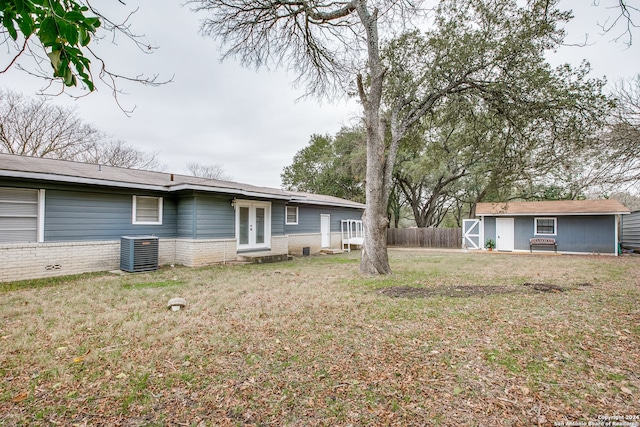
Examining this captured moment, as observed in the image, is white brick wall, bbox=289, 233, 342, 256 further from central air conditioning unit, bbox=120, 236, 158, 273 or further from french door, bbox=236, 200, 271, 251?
central air conditioning unit, bbox=120, 236, 158, 273

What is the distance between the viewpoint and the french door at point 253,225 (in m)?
11.3

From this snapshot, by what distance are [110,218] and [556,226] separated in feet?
67.4

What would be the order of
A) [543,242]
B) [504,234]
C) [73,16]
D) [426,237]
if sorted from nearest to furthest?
[73,16] → [543,242] → [504,234] → [426,237]

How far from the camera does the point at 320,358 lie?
122 inches

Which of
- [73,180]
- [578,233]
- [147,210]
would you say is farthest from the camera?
[578,233]

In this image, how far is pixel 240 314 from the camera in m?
4.61

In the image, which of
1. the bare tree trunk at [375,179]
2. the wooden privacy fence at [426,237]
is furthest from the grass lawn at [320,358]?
the wooden privacy fence at [426,237]

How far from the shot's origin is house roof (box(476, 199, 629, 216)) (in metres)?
14.9

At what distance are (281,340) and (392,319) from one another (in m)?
1.70

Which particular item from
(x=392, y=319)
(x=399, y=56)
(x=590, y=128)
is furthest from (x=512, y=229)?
(x=392, y=319)

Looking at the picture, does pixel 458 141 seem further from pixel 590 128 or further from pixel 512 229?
pixel 512 229

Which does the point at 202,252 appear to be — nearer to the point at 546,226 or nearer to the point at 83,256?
the point at 83,256

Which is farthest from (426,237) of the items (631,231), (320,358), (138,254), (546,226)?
(320,358)

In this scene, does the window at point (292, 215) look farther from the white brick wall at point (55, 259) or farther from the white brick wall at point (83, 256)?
the white brick wall at point (55, 259)
